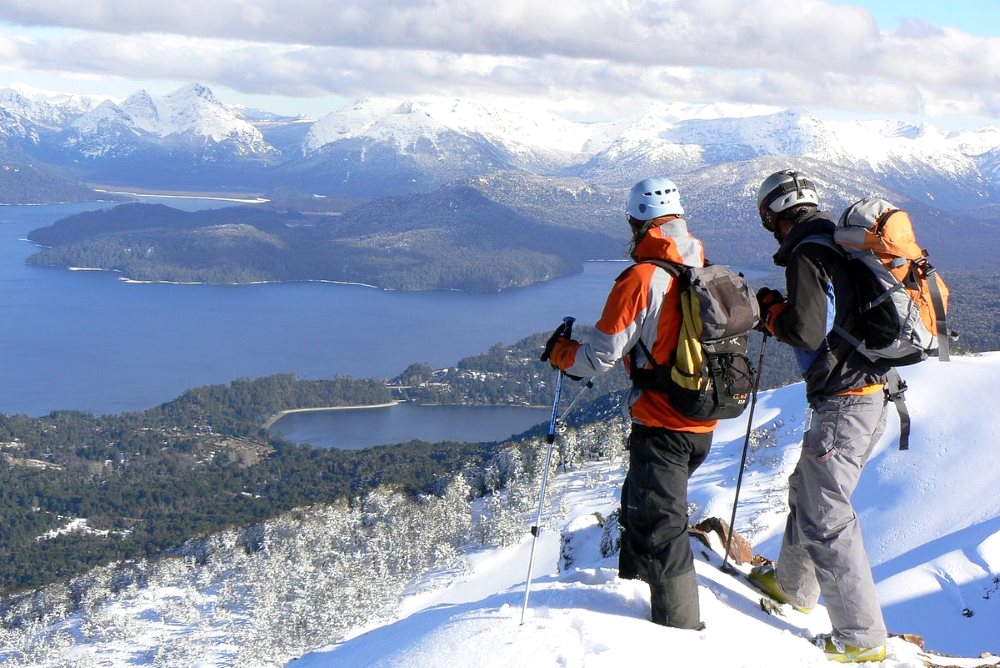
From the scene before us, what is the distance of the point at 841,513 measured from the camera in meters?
6.38

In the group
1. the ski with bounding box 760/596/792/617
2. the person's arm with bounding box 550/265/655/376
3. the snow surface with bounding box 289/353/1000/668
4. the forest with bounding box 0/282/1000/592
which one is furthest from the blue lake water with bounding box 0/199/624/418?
the person's arm with bounding box 550/265/655/376

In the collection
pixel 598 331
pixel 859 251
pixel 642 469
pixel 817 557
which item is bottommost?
pixel 817 557

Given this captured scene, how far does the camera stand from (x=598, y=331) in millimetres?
5793

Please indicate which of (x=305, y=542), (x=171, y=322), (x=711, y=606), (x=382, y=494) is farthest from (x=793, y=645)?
(x=171, y=322)

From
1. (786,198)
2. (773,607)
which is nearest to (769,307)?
(786,198)

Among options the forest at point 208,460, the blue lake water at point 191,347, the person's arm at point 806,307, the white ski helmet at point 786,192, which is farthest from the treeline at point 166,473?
the person's arm at point 806,307

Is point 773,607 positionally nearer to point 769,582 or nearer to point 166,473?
point 769,582

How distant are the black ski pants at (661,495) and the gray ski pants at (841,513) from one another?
3.23 ft

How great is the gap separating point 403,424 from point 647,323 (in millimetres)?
113013

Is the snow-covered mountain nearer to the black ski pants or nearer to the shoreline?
the black ski pants

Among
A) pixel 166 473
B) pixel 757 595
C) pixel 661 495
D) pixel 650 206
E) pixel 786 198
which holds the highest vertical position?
pixel 786 198

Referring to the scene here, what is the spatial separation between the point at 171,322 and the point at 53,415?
7504 cm

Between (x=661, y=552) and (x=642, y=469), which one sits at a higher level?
(x=642, y=469)

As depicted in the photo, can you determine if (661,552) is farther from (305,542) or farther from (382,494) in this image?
(382,494)
